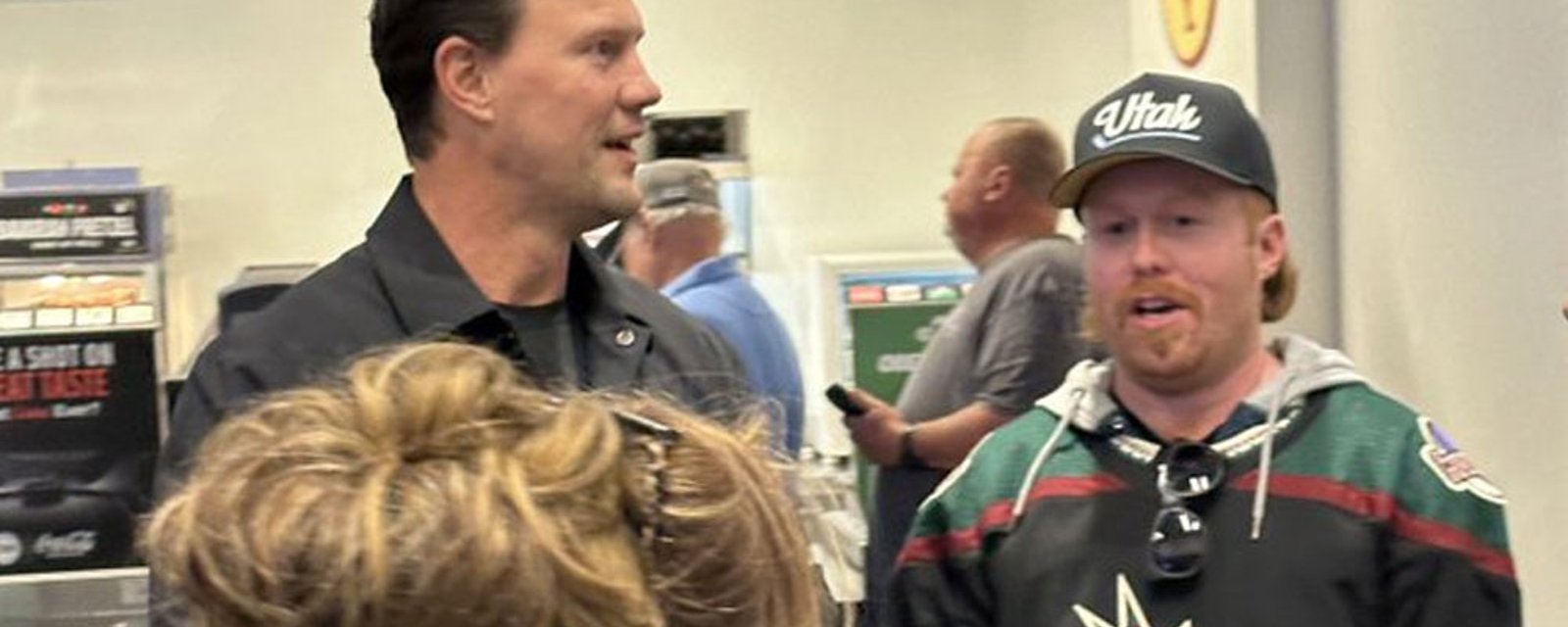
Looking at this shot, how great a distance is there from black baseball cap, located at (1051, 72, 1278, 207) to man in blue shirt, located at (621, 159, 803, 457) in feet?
6.26

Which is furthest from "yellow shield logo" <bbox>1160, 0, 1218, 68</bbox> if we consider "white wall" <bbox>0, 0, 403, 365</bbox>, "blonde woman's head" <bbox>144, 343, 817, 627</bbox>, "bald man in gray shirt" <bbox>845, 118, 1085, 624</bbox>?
"white wall" <bbox>0, 0, 403, 365</bbox>

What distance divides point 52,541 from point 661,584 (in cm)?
345

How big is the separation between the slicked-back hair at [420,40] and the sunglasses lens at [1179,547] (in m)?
0.70

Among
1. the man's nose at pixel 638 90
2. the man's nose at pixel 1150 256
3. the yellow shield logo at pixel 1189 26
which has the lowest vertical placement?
the man's nose at pixel 1150 256

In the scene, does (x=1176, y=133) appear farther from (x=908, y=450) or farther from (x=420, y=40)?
(x=908, y=450)

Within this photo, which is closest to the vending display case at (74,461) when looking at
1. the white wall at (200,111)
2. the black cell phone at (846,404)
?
the black cell phone at (846,404)

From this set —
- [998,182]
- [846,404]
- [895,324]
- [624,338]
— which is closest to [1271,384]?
[624,338]

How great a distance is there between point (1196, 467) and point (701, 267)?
2.48m

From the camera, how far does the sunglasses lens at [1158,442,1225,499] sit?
1.90 meters

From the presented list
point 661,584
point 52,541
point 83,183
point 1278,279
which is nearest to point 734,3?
point 83,183

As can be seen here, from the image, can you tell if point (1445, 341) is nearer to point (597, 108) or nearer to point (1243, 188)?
point (1243, 188)

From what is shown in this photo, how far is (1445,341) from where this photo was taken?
3223 millimetres

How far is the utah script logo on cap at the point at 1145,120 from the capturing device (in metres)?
1.97

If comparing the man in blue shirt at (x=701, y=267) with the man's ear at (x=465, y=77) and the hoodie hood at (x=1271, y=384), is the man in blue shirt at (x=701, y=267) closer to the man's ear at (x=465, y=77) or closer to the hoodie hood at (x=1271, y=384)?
the hoodie hood at (x=1271, y=384)
